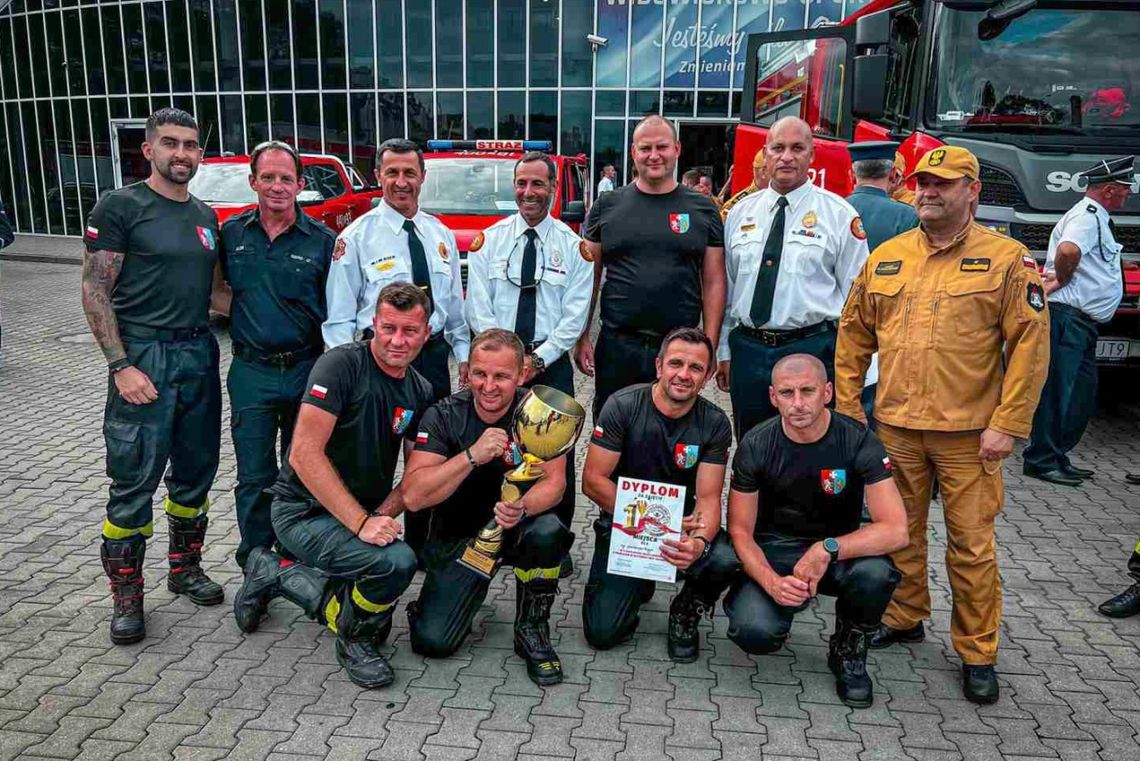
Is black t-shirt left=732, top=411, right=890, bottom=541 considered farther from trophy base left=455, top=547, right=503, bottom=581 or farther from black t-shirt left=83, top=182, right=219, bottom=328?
black t-shirt left=83, top=182, right=219, bottom=328

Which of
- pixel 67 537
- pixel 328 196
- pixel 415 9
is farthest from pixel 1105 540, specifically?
pixel 415 9

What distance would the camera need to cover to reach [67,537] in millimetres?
4961

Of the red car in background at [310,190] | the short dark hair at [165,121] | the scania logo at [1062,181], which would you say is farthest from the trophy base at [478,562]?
the red car in background at [310,190]

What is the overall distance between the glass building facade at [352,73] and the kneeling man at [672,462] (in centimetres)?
1777

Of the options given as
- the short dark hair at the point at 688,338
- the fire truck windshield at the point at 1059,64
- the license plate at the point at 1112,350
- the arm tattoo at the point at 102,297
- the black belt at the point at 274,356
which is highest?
the fire truck windshield at the point at 1059,64

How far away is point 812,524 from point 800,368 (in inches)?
26.0

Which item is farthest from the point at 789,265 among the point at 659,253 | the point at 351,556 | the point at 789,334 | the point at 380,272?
the point at 351,556

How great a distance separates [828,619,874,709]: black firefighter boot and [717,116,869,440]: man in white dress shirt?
1.15 metres

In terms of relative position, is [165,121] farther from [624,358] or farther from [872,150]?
[872,150]

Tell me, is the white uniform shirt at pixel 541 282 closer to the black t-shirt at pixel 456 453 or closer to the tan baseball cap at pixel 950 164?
the black t-shirt at pixel 456 453

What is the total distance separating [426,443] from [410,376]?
1.16 feet

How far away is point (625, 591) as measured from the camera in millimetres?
3883

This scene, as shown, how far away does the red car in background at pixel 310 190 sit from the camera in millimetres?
10641

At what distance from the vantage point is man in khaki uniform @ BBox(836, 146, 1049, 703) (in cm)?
338
